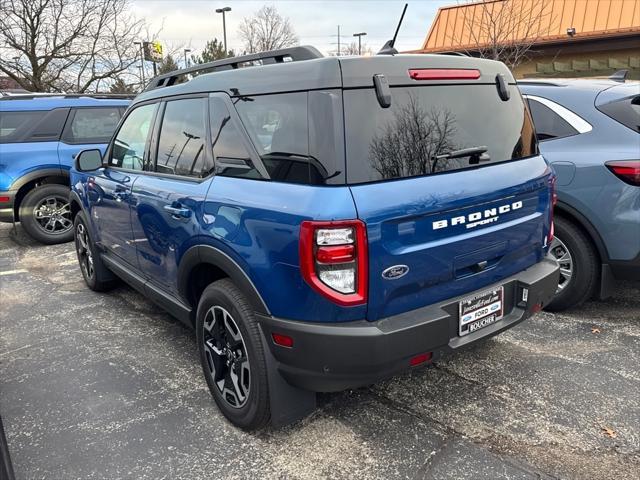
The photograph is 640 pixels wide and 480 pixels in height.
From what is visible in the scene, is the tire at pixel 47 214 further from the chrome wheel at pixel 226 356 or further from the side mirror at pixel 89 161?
the chrome wheel at pixel 226 356

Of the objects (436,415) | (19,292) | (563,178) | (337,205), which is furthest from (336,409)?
(19,292)

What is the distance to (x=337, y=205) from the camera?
210cm

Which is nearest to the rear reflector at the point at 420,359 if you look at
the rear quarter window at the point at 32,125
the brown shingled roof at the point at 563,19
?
the rear quarter window at the point at 32,125

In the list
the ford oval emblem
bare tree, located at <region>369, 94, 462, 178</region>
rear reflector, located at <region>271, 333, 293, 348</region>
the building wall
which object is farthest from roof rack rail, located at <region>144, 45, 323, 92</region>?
the building wall

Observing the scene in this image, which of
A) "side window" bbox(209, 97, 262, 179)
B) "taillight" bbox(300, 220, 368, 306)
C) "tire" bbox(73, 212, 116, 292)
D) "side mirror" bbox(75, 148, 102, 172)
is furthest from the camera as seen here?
"tire" bbox(73, 212, 116, 292)

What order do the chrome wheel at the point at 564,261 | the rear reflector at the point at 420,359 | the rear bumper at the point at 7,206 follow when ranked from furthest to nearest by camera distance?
the rear bumper at the point at 7,206 < the chrome wheel at the point at 564,261 < the rear reflector at the point at 420,359

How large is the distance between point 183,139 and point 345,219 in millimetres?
1534

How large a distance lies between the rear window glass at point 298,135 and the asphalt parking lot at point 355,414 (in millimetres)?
1384

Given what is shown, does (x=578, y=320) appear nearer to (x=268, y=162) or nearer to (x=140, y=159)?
(x=268, y=162)

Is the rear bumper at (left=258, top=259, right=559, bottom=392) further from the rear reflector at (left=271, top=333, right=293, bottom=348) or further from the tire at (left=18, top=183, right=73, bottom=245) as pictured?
the tire at (left=18, top=183, right=73, bottom=245)

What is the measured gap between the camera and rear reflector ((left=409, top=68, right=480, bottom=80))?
7.90 feet

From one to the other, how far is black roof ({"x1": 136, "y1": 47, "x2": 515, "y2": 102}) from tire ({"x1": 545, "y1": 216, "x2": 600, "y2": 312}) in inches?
62.9

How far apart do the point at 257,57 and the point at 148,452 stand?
7.06 ft

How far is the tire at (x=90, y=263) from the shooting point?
474 cm
